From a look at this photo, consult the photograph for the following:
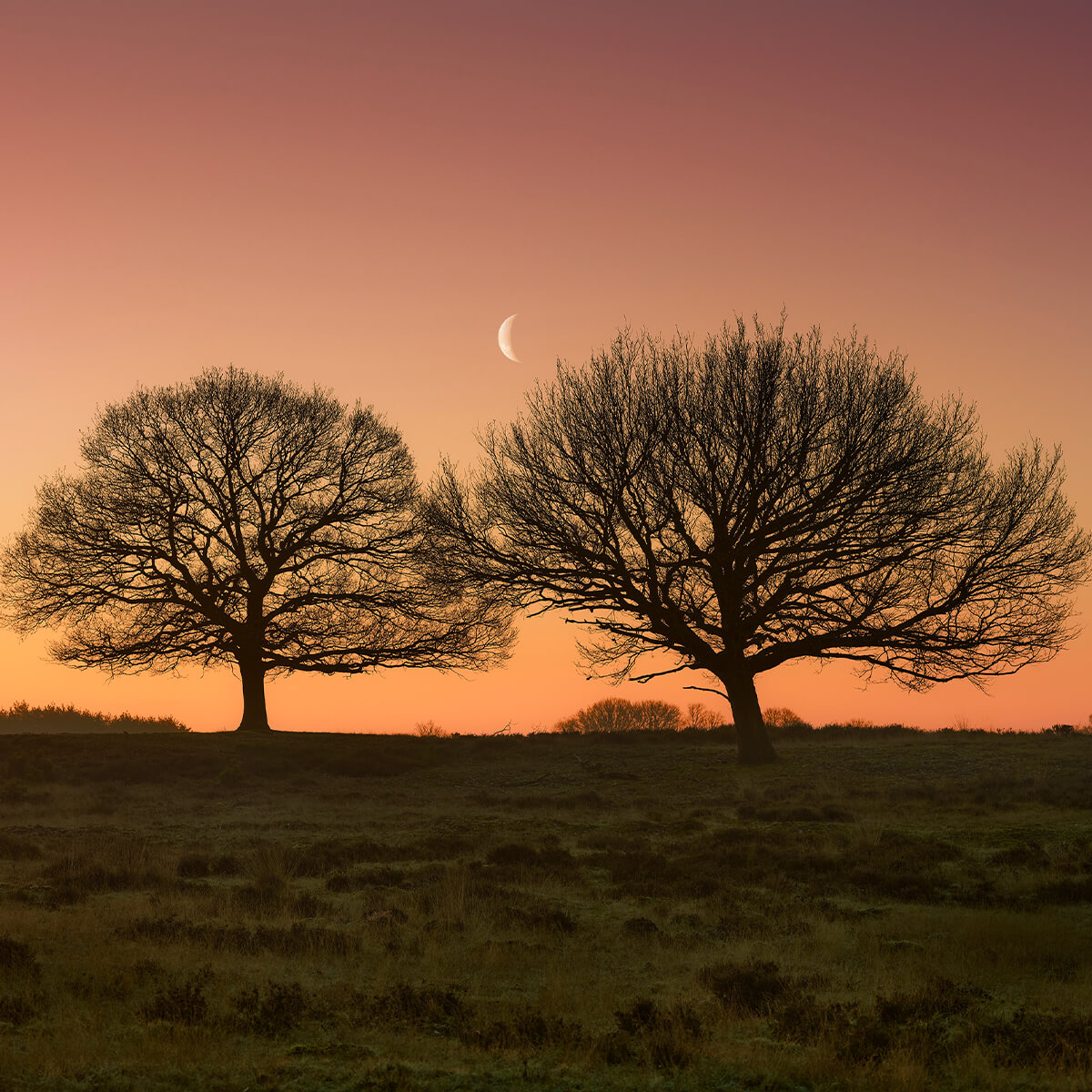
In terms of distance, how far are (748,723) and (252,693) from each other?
18484 mm

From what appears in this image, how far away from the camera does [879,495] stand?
1104 inches

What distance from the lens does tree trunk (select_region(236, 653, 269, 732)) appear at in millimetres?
38188

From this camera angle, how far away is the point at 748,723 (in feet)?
99.9

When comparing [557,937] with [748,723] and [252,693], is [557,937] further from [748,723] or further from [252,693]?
[252,693]

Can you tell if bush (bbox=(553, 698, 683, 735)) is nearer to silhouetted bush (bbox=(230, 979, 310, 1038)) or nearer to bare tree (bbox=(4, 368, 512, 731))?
bare tree (bbox=(4, 368, 512, 731))

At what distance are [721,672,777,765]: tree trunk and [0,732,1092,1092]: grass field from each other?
8.48ft

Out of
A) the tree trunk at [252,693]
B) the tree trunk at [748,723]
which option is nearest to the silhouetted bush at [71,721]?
the tree trunk at [252,693]

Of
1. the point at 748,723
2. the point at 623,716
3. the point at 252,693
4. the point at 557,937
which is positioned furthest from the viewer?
the point at 623,716

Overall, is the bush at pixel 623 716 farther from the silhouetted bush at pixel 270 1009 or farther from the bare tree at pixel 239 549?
the silhouetted bush at pixel 270 1009

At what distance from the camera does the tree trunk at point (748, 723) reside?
99.8 feet

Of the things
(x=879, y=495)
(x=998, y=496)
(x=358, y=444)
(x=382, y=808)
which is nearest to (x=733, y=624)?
(x=879, y=495)

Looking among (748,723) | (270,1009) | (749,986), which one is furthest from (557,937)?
(748,723)

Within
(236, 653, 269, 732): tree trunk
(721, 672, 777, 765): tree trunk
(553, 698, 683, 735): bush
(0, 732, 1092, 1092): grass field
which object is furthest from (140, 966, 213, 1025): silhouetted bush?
(553, 698, 683, 735): bush

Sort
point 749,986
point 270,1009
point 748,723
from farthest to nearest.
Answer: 1. point 748,723
2. point 749,986
3. point 270,1009
